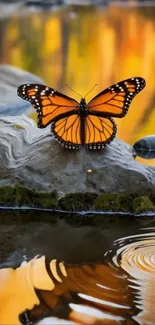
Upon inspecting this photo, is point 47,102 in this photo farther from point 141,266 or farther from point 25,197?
point 141,266

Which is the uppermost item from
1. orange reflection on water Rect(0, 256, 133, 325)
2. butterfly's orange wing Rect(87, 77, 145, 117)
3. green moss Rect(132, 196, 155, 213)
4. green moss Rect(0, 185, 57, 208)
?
butterfly's orange wing Rect(87, 77, 145, 117)

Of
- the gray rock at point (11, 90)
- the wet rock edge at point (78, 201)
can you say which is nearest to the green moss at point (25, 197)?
the wet rock edge at point (78, 201)

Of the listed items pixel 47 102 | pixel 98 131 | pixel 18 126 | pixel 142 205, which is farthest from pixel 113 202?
pixel 18 126

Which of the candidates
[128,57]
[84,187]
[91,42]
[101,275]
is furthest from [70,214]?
[91,42]

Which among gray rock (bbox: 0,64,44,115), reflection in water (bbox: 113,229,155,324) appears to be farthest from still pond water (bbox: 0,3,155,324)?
gray rock (bbox: 0,64,44,115)

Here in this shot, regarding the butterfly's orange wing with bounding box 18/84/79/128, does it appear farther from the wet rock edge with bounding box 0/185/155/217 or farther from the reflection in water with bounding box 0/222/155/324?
the reflection in water with bounding box 0/222/155/324

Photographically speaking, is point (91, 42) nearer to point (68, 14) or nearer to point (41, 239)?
point (68, 14)

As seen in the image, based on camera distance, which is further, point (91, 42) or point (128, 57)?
point (91, 42)
